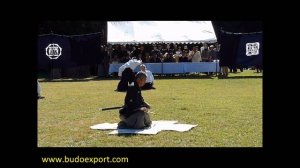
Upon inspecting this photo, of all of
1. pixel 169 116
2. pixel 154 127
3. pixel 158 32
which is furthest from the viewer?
pixel 158 32

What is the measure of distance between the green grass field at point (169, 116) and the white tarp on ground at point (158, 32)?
6.35 metres

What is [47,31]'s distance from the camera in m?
29.1

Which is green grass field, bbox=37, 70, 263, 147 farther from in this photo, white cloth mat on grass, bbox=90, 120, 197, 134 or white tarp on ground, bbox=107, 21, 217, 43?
white tarp on ground, bbox=107, 21, 217, 43

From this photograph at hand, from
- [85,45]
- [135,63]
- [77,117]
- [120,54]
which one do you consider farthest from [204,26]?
[77,117]

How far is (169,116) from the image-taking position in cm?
922

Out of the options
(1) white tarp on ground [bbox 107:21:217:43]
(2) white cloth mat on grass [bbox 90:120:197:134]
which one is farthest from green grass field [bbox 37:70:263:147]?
(1) white tarp on ground [bbox 107:21:217:43]

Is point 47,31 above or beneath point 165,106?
above

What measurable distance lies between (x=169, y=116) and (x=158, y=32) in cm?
1291

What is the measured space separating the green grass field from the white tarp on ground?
6347 millimetres

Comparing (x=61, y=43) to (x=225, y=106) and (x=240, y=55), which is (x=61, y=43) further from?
(x=225, y=106)

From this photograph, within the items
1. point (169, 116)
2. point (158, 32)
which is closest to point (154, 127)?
point (169, 116)

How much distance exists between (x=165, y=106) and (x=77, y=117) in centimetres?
222

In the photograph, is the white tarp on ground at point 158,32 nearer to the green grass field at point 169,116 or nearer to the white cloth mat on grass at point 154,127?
the green grass field at point 169,116

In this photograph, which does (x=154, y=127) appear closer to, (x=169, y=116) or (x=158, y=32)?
(x=169, y=116)
